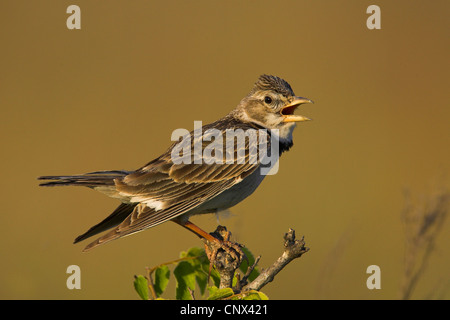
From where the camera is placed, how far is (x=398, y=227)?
8672mm

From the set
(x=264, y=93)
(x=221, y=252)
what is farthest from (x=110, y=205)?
(x=221, y=252)

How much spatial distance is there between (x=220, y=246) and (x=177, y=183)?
2.41ft

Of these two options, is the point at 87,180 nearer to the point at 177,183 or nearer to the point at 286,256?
the point at 177,183

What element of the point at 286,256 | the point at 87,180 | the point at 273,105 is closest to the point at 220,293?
the point at 286,256

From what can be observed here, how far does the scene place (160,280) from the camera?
3.95 m

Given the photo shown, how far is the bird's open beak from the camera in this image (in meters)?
5.42

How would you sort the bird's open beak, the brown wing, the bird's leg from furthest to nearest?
1. the bird's open beak
2. the brown wing
3. the bird's leg

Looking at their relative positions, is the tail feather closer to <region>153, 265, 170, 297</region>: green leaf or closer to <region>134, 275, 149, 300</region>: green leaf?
<region>153, 265, 170, 297</region>: green leaf

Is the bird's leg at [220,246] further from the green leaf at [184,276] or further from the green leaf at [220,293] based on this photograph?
the green leaf at [220,293]

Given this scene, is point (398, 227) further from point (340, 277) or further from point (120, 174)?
point (120, 174)

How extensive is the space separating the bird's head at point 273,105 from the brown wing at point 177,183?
48 centimetres

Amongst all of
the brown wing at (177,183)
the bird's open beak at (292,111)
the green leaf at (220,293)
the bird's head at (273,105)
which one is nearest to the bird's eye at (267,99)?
the bird's head at (273,105)

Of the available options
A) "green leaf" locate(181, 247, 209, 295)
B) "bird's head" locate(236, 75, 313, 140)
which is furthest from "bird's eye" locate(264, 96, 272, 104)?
"green leaf" locate(181, 247, 209, 295)

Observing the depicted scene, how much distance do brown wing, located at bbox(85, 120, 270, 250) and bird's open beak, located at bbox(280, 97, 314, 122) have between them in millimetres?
492
